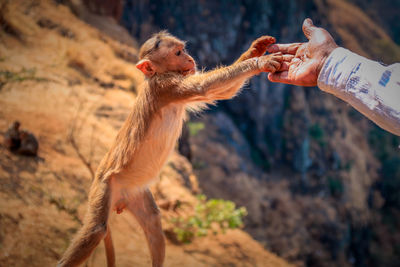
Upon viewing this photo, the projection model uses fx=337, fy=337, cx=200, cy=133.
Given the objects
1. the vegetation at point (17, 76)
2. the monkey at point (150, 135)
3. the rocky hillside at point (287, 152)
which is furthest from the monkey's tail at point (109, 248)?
the rocky hillside at point (287, 152)

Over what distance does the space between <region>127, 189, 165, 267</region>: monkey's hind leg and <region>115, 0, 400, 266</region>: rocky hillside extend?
9.49 meters

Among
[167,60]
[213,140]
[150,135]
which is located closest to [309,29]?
[167,60]

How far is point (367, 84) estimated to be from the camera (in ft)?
7.11

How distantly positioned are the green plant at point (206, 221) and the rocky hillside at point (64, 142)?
16 cm

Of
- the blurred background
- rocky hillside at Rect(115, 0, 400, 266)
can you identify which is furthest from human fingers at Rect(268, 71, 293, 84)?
rocky hillside at Rect(115, 0, 400, 266)

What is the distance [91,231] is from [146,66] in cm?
154

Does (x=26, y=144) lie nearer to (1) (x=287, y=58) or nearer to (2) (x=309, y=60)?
(1) (x=287, y=58)

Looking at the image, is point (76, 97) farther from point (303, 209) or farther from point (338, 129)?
point (338, 129)

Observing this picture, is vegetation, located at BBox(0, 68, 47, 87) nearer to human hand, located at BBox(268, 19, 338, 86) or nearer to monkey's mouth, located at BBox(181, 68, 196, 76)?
monkey's mouth, located at BBox(181, 68, 196, 76)

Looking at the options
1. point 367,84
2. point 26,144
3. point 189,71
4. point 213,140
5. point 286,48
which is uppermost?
point 286,48

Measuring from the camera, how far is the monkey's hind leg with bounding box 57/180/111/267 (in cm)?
274

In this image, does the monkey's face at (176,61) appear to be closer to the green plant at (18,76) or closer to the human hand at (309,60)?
the human hand at (309,60)

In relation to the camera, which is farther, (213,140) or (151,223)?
(213,140)

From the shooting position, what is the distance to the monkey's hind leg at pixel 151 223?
3246 mm
